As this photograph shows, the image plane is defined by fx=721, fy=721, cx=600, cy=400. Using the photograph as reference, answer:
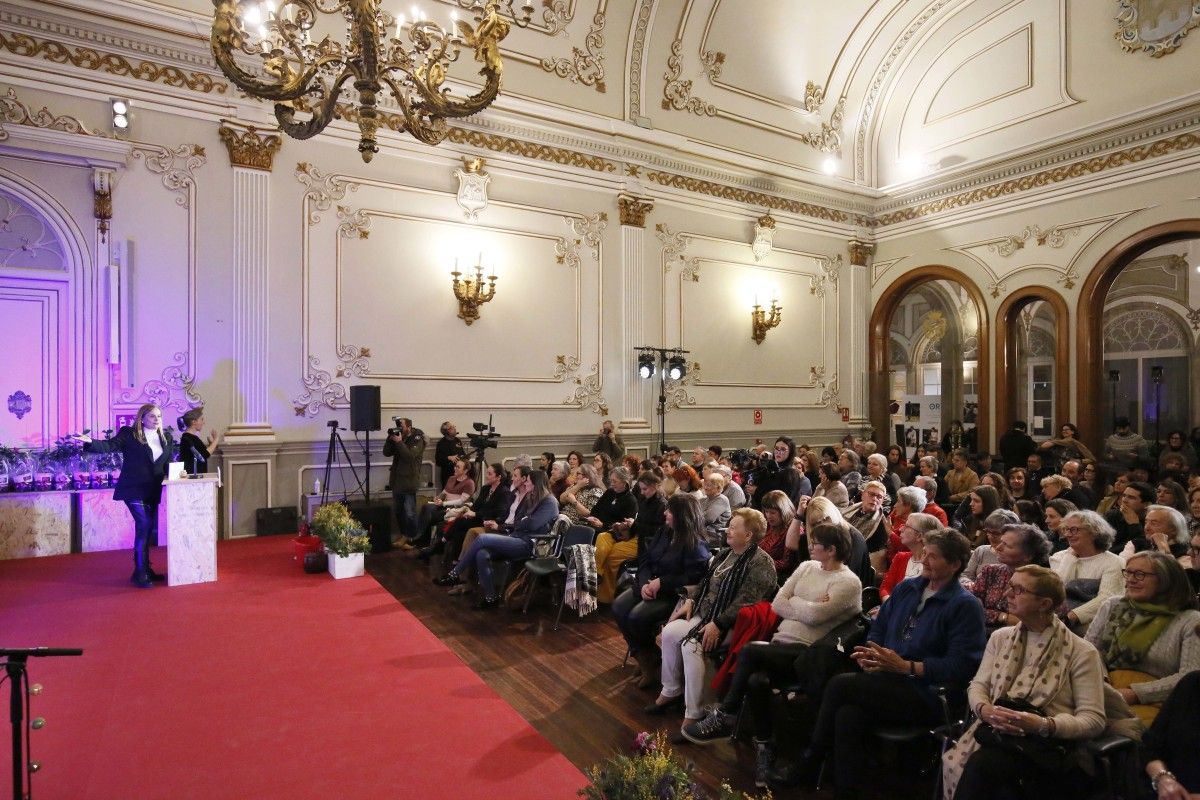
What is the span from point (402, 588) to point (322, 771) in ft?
9.45

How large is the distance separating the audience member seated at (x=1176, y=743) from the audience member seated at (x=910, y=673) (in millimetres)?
543

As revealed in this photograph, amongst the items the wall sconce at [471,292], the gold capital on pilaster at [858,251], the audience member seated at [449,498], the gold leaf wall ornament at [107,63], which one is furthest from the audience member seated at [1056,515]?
the gold leaf wall ornament at [107,63]

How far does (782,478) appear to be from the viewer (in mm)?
6512

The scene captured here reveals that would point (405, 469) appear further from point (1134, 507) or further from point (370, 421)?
point (1134, 507)

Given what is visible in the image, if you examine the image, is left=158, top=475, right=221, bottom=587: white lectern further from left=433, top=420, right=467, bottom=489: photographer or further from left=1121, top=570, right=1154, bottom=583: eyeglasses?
left=1121, top=570, right=1154, bottom=583: eyeglasses

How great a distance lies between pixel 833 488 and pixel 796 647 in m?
2.53

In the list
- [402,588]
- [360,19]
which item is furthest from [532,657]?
[360,19]

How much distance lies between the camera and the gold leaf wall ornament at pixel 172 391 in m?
6.79

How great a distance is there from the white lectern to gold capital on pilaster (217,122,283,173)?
3.48 m

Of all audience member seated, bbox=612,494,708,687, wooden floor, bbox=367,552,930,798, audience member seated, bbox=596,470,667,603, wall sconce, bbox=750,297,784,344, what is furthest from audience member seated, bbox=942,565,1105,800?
wall sconce, bbox=750,297,784,344

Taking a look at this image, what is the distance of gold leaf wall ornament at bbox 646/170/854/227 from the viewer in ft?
32.5

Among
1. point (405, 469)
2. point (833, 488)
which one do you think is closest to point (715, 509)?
point (833, 488)

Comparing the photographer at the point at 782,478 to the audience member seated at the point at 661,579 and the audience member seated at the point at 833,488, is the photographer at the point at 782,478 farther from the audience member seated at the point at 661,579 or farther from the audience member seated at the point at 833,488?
the audience member seated at the point at 661,579

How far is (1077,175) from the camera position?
929 cm
